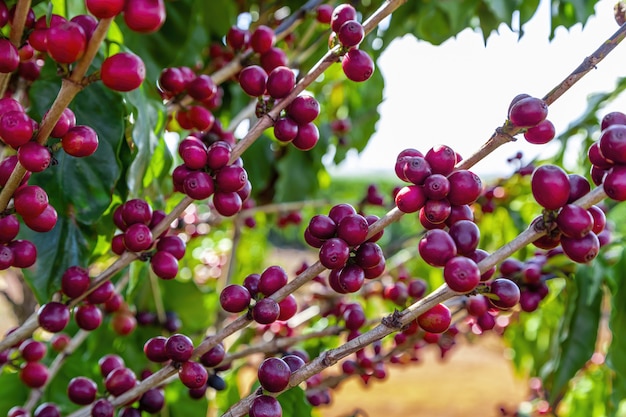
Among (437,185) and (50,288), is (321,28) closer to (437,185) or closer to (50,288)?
(50,288)

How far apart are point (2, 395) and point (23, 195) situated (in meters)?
0.72

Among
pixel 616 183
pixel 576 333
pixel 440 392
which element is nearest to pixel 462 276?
pixel 616 183

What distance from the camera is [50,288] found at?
0.81m

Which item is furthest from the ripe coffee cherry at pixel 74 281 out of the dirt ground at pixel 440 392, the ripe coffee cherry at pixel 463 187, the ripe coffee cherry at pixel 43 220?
the dirt ground at pixel 440 392

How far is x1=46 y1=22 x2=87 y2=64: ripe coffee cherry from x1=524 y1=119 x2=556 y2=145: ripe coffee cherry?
398 millimetres

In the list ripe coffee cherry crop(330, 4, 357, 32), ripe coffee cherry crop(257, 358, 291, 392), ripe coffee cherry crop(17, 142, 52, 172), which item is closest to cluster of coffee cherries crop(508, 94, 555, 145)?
ripe coffee cherry crop(330, 4, 357, 32)

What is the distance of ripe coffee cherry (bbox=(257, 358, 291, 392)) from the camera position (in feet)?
2.00

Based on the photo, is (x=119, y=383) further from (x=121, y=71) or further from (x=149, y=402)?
(x=121, y=71)

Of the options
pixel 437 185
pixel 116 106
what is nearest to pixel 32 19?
pixel 116 106

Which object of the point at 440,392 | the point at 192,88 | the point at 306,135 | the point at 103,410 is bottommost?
the point at 440,392

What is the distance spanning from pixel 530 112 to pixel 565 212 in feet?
0.32

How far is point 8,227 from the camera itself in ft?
2.17

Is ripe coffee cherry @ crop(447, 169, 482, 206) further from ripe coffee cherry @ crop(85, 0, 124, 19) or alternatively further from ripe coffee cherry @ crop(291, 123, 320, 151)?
ripe coffee cherry @ crop(85, 0, 124, 19)

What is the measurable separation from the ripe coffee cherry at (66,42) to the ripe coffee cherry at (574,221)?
15.8 inches
